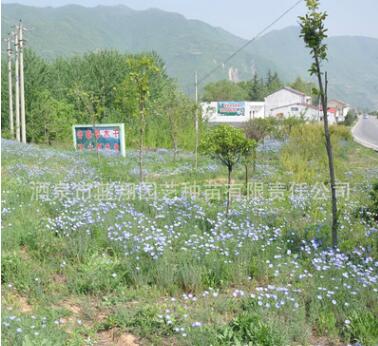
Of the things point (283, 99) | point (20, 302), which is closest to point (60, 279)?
point (20, 302)

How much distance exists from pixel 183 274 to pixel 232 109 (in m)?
63.7

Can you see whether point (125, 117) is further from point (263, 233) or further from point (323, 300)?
point (323, 300)

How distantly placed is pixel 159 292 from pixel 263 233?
6.99 feet

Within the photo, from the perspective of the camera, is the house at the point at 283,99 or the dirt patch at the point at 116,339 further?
the house at the point at 283,99

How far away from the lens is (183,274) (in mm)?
4691

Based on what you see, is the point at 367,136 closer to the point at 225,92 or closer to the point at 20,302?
the point at 20,302

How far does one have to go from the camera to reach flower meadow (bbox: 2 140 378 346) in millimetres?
3777

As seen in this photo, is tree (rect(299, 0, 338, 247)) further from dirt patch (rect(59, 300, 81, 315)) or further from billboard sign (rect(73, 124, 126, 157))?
billboard sign (rect(73, 124, 126, 157))

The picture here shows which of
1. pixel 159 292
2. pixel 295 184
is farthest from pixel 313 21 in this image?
pixel 295 184

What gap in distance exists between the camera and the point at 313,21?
5.42m

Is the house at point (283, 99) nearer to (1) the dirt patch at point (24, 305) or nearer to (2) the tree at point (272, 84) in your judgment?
(2) the tree at point (272, 84)

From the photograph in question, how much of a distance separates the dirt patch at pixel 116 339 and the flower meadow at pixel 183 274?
2 centimetres

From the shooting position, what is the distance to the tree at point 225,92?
91.4 m

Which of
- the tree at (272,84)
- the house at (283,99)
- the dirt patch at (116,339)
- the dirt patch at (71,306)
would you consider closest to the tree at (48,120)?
the dirt patch at (71,306)
